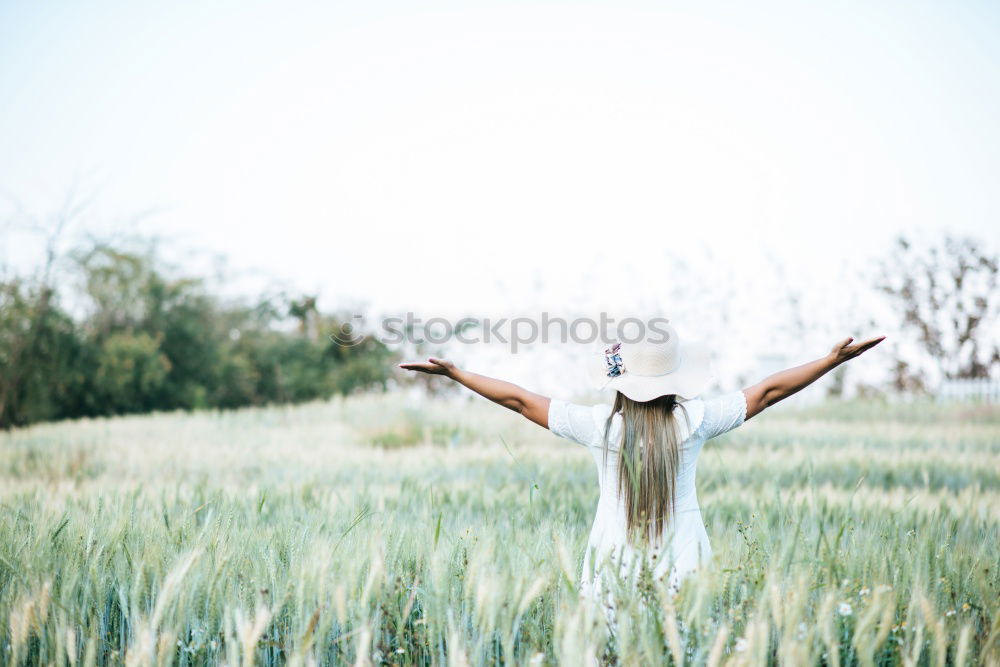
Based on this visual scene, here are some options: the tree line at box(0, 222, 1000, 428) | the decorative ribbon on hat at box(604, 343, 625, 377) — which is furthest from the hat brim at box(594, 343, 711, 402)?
the tree line at box(0, 222, 1000, 428)

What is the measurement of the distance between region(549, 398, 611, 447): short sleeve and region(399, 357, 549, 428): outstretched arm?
36 mm

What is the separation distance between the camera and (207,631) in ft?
6.76

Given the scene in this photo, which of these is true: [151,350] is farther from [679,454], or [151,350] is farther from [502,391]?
[679,454]

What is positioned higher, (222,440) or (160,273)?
(160,273)

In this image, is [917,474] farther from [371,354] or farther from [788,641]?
[371,354]

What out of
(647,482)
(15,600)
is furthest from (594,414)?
(15,600)

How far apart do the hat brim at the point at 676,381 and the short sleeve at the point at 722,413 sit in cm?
11

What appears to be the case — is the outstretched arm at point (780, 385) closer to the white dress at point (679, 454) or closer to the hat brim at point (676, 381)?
the white dress at point (679, 454)

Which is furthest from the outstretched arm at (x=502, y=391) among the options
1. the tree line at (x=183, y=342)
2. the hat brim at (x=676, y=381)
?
the tree line at (x=183, y=342)

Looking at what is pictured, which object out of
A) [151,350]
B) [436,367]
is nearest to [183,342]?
[151,350]

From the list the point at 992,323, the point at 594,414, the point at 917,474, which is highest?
the point at 992,323

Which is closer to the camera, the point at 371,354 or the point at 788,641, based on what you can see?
the point at 788,641

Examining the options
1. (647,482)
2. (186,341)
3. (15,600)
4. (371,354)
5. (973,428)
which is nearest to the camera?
(15,600)

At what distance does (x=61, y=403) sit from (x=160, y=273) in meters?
3.26
